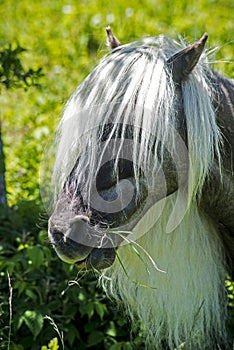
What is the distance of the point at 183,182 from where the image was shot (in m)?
2.90

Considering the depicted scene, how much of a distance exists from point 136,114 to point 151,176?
23cm

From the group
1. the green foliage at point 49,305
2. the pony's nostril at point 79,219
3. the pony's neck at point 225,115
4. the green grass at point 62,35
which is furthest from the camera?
the green grass at point 62,35

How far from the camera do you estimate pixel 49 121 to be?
6172 millimetres

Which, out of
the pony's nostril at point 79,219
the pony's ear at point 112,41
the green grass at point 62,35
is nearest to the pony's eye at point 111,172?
the pony's nostril at point 79,219

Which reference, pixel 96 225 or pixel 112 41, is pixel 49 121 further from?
pixel 96 225

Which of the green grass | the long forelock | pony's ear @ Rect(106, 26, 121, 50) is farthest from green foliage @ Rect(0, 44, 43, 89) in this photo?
the green grass

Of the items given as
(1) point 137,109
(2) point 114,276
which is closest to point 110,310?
(2) point 114,276

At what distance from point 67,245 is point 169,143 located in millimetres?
513

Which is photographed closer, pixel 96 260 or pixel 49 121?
pixel 96 260

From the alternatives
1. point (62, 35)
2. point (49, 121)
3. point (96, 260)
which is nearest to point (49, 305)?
point (96, 260)

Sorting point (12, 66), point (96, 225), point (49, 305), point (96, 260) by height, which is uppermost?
point (12, 66)

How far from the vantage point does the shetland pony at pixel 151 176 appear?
270cm

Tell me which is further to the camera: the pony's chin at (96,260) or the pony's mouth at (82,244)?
the pony's chin at (96,260)

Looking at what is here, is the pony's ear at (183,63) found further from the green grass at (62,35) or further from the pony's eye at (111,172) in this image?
the green grass at (62,35)
